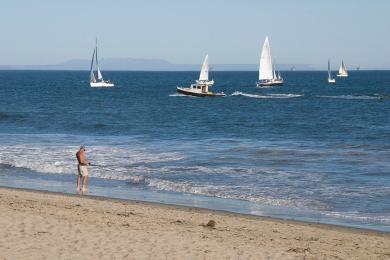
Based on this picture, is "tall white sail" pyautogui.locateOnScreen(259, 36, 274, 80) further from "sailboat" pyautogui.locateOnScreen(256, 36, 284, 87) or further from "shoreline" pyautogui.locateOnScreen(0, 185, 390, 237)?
"shoreline" pyautogui.locateOnScreen(0, 185, 390, 237)

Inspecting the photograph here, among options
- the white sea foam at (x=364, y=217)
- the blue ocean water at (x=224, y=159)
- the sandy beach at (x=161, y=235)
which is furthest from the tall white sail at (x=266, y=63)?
the sandy beach at (x=161, y=235)

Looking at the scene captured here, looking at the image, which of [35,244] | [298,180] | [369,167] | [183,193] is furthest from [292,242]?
[369,167]

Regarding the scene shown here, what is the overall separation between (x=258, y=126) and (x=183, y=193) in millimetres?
30482

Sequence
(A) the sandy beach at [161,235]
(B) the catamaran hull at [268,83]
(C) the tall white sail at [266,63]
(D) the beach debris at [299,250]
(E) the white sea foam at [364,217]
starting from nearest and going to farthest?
(A) the sandy beach at [161,235]
(D) the beach debris at [299,250]
(E) the white sea foam at [364,217]
(C) the tall white sail at [266,63]
(B) the catamaran hull at [268,83]

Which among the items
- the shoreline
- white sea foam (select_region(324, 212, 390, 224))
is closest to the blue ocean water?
white sea foam (select_region(324, 212, 390, 224))

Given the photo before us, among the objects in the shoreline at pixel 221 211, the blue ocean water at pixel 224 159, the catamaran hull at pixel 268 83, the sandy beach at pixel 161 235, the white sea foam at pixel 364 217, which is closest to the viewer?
the sandy beach at pixel 161 235

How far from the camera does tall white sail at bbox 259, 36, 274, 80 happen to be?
357ft

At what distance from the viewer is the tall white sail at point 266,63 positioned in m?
109

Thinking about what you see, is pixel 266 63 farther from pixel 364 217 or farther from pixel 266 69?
pixel 364 217

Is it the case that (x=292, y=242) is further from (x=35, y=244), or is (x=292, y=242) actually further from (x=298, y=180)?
(x=298, y=180)

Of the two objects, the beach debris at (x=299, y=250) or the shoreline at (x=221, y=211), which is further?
the shoreline at (x=221, y=211)

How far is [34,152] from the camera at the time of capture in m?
33.2

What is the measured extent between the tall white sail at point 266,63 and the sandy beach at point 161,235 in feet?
301

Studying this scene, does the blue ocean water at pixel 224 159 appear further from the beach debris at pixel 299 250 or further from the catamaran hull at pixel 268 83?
the catamaran hull at pixel 268 83
